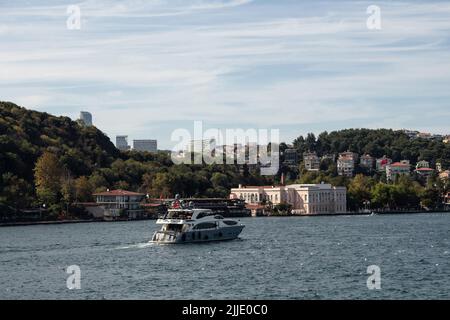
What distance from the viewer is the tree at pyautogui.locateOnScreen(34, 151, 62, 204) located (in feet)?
324

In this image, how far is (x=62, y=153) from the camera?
11469cm

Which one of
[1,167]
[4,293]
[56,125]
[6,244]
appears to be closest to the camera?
[4,293]

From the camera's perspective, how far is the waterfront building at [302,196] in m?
130

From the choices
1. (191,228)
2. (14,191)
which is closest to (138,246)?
(191,228)

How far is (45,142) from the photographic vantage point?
4584 inches

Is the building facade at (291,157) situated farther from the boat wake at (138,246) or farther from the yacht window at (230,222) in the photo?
the boat wake at (138,246)

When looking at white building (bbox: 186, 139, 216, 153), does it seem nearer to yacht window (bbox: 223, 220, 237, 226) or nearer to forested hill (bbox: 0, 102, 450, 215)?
forested hill (bbox: 0, 102, 450, 215)

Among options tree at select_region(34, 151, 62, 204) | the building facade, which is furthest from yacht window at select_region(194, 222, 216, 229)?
the building facade

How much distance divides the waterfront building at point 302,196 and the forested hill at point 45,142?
22.5 metres

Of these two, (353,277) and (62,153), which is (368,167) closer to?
(62,153)

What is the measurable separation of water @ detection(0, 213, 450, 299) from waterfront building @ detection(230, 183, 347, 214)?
7755cm
